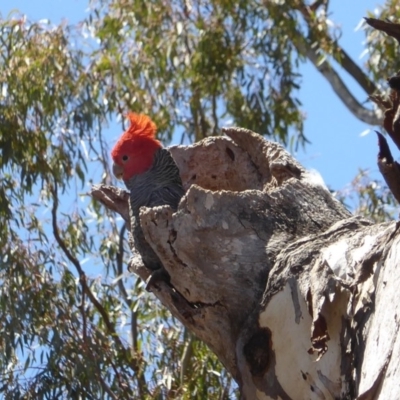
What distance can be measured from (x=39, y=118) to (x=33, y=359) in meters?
1.88

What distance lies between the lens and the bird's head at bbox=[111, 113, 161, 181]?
4.91 meters

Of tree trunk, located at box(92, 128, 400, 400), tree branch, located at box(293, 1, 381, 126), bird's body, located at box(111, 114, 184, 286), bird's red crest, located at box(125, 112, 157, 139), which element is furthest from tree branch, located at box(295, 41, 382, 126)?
tree trunk, located at box(92, 128, 400, 400)

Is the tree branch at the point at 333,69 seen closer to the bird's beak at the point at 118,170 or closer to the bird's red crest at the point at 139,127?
the bird's red crest at the point at 139,127

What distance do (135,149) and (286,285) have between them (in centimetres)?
184

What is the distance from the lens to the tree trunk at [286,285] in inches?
122

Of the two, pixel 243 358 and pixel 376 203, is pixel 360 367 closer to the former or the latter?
pixel 243 358

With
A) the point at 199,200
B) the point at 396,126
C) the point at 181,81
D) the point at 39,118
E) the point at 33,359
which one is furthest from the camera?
the point at 181,81

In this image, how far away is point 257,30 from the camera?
747 centimetres

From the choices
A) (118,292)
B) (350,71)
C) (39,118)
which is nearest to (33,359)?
(118,292)

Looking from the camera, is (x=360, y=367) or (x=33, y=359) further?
(x=33, y=359)

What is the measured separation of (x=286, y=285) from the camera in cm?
338

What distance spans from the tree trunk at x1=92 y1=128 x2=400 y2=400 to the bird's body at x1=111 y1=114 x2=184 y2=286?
0.46 feet

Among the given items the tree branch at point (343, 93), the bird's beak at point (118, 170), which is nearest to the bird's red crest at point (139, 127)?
the bird's beak at point (118, 170)

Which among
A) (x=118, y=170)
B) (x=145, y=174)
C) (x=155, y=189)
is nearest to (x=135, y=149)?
(x=118, y=170)
